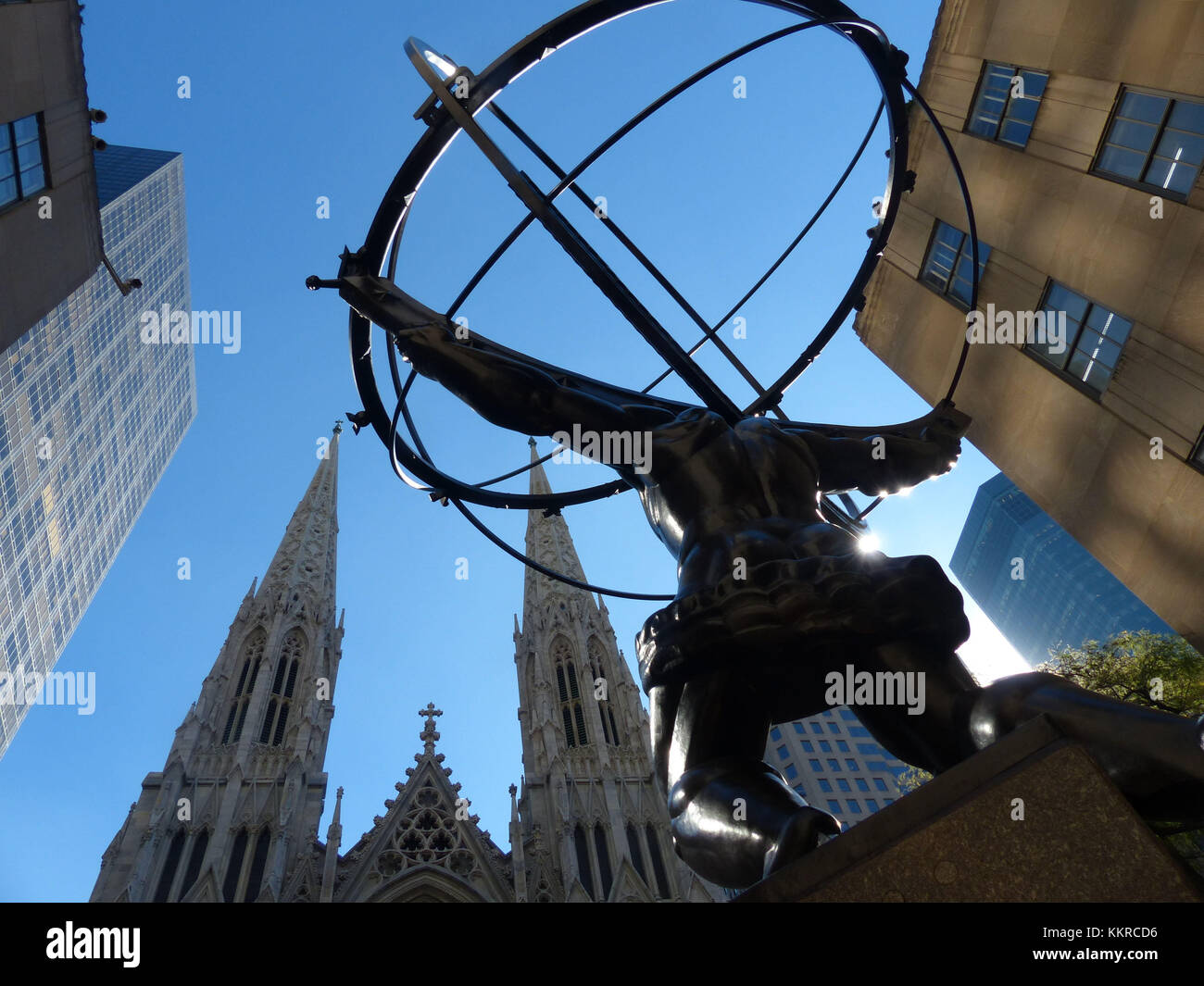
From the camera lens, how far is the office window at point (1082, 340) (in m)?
10.7

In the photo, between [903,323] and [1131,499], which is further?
[903,323]

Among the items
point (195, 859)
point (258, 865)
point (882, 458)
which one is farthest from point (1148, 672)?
point (195, 859)

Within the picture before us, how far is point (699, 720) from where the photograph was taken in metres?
3.45

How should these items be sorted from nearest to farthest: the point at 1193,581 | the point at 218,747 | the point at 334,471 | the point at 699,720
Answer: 1. the point at 699,720
2. the point at 1193,581
3. the point at 218,747
4. the point at 334,471

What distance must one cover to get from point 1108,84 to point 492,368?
394 inches

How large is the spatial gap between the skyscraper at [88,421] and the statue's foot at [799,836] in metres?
49.8

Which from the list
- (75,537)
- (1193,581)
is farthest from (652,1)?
(75,537)

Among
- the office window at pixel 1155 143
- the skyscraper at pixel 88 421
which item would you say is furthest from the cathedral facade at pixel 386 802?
the office window at pixel 1155 143

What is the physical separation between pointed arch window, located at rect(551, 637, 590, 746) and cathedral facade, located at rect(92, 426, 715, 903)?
70mm

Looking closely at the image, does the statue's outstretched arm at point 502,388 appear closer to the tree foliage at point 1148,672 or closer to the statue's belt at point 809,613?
the statue's belt at point 809,613

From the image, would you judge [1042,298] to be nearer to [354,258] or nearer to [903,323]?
[903,323]

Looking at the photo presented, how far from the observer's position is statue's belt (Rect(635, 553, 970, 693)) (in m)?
3.37

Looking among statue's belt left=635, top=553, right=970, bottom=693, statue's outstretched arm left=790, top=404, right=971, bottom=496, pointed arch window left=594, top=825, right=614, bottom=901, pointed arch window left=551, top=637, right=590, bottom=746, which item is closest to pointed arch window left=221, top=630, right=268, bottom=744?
pointed arch window left=551, top=637, right=590, bottom=746

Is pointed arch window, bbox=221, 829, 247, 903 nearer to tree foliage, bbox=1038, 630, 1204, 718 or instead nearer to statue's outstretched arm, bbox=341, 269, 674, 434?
tree foliage, bbox=1038, 630, 1204, 718
